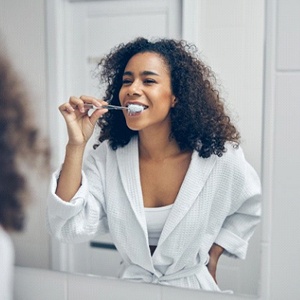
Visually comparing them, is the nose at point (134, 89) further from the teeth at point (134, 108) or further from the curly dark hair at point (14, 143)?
the curly dark hair at point (14, 143)

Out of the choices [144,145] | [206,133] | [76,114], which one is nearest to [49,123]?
[76,114]

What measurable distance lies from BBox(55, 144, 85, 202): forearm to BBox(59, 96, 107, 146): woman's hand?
2 centimetres

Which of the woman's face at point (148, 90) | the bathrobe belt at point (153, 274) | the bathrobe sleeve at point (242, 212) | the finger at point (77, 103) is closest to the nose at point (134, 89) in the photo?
the woman's face at point (148, 90)

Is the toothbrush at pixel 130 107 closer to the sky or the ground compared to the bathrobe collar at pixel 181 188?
closer to the sky

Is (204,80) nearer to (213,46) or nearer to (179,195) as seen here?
(213,46)

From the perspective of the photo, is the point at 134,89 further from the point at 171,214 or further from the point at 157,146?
the point at 171,214

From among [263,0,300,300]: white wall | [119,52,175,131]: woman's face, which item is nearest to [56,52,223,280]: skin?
[119,52,175,131]: woman's face

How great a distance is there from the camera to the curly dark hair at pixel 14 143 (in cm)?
100

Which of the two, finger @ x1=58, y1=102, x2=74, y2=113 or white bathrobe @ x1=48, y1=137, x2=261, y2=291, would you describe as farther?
finger @ x1=58, y1=102, x2=74, y2=113

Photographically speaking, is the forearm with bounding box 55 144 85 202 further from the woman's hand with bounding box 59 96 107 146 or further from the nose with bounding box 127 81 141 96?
the nose with bounding box 127 81 141 96

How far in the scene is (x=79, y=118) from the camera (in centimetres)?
94

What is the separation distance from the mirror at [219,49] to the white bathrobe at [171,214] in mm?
31

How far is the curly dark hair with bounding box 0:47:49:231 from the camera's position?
1.00m

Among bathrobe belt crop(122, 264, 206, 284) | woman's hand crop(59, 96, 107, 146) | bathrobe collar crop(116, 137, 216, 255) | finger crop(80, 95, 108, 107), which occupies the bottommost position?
bathrobe belt crop(122, 264, 206, 284)
